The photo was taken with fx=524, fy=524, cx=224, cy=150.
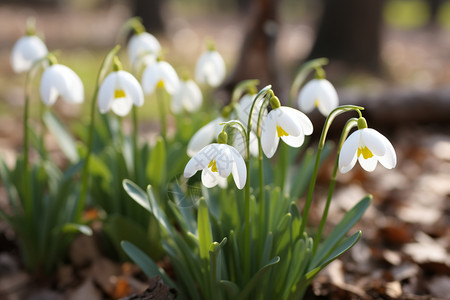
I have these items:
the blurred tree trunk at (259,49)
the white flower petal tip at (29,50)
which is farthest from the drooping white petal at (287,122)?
the blurred tree trunk at (259,49)

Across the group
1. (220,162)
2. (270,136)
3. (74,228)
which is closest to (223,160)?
(220,162)

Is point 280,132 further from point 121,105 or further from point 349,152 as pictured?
point 121,105

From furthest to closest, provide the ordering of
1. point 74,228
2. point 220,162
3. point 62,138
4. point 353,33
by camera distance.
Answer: point 353,33 < point 62,138 < point 74,228 < point 220,162

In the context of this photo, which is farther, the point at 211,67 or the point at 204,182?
the point at 211,67

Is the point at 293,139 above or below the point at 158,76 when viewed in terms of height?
below

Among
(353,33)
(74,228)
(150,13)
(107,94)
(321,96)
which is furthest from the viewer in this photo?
(150,13)

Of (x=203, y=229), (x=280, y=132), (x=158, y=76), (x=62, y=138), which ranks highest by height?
(x=158, y=76)

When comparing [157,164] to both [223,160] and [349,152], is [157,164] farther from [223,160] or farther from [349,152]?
[349,152]

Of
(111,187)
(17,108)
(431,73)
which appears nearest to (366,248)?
(111,187)

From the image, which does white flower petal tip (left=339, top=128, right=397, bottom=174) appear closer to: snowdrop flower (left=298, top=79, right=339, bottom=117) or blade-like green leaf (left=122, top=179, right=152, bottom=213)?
snowdrop flower (left=298, top=79, right=339, bottom=117)
